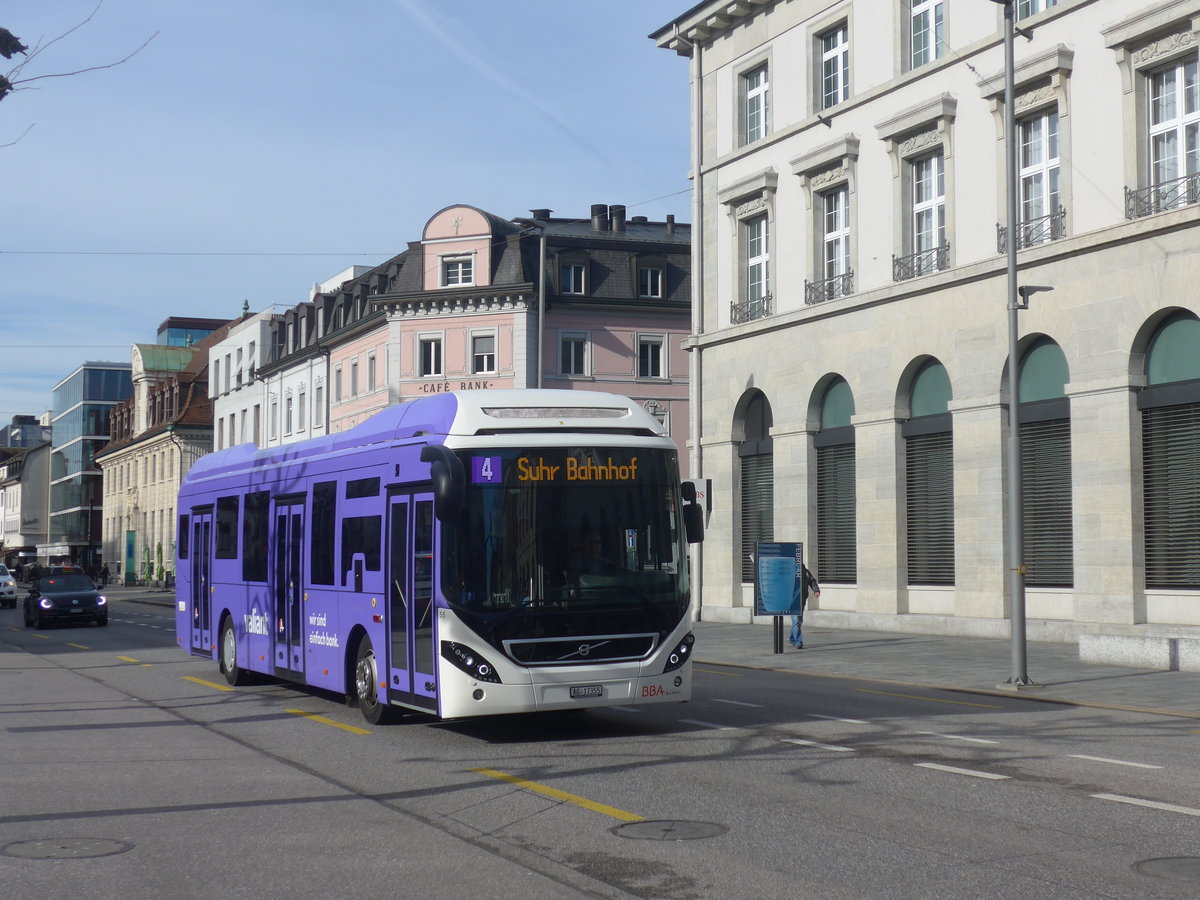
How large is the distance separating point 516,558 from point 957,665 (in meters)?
11.5

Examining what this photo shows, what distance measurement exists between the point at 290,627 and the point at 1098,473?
14451 mm

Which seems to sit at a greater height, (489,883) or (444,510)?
(444,510)

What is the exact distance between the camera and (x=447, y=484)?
1191 centimetres

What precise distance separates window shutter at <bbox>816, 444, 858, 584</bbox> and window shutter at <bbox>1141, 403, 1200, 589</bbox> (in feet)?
27.9

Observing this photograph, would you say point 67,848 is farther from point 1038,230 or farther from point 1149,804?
point 1038,230

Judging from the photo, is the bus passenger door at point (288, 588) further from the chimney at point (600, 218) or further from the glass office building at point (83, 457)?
the glass office building at point (83, 457)

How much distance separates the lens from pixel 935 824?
8.41 metres

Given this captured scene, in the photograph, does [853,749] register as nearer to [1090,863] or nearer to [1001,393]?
[1090,863]

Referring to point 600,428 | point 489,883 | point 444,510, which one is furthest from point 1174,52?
point 489,883

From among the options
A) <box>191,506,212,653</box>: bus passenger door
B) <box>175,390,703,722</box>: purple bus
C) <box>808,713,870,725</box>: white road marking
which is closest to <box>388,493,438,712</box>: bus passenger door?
<box>175,390,703,722</box>: purple bus

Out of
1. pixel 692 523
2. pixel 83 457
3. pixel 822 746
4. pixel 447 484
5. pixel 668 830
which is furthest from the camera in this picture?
pixel 83 457

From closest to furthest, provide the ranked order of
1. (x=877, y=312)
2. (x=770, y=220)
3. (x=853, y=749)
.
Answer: (x=853, y=749) < (x=877, y=312) < (x=770, y=220)

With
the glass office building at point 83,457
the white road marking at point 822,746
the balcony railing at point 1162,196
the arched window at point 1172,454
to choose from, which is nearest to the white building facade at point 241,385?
the glass office building at point 83,457

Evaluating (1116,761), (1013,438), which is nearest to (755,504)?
(1013,438)
